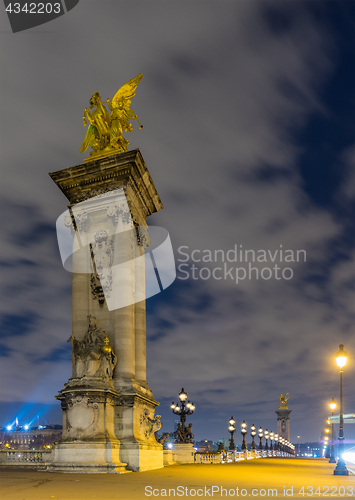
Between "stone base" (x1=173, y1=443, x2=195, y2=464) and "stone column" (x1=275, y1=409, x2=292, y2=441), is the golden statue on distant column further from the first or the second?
"stone column" (x1=275, y1=409, x2=292, y2=441)

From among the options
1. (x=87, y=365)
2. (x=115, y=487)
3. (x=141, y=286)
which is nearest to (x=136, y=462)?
(x=87, y=365)

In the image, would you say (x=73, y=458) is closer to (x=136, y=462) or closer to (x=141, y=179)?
(x=136, y=462)

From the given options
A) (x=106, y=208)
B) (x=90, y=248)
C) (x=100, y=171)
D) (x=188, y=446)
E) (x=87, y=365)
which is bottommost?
(x=188, y=446)

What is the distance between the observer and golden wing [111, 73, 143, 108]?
1110 inches

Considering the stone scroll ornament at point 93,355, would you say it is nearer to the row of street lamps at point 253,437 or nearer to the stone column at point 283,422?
the row of street lamps at point 253,437

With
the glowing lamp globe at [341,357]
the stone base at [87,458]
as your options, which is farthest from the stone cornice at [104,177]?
the glowing lamp globe at [341,357]

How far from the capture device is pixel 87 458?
19.8m

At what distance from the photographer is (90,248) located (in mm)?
25469

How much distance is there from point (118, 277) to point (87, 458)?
836 centimetres

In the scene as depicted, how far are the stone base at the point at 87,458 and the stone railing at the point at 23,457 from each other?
223 centimetres

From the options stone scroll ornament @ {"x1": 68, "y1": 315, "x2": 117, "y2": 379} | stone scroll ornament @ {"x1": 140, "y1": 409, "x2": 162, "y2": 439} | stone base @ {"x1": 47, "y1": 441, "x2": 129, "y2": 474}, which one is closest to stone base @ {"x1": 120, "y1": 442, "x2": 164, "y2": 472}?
stone base @ {"x1": 47, "y1": 441, "x2": 129, "y2": 474}

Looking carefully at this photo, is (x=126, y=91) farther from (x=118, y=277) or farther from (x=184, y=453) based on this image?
(x=184, y=453)

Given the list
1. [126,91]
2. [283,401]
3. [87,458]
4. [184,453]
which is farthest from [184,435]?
[283,401]

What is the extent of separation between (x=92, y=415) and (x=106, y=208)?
10534 millimetres
